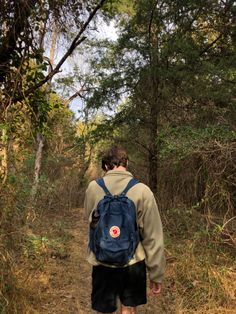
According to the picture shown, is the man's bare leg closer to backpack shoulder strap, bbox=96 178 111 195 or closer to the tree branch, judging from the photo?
backpack shoulder strap, bbox=96 178 111 195

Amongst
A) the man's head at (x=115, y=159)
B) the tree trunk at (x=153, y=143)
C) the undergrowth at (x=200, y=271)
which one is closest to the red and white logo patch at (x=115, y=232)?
the man's head at (x=115, y=159)

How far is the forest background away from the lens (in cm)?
440

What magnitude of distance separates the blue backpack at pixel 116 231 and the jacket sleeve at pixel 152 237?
0.24 feet

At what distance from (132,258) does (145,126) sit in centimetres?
915


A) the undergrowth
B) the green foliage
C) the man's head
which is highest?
the green foliage

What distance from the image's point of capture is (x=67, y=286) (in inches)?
247

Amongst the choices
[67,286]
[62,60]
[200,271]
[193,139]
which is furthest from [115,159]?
[193,139]

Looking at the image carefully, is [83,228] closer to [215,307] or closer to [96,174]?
[215,307]

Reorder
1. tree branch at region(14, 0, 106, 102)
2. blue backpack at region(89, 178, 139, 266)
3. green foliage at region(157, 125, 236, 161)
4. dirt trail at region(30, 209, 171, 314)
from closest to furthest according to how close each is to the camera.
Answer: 1. blue backpack at region(89, 178, 139, 266)
2. tree branch at region(14, 0, 106, 102)
3. dirt trail at region(30, 209, 171, 314)
4. green foliage at region(157, 125, 236, 161)

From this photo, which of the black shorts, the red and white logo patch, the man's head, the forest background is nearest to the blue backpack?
the red and white logo patch

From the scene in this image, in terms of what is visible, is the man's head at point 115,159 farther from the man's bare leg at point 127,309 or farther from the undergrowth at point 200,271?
the undergrowth at point 200,271

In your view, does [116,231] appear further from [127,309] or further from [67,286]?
[67,286]

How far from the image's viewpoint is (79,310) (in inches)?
208

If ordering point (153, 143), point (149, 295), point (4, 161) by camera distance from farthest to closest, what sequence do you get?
point (153, 143) < point (149, 295) < point (4, 161)
